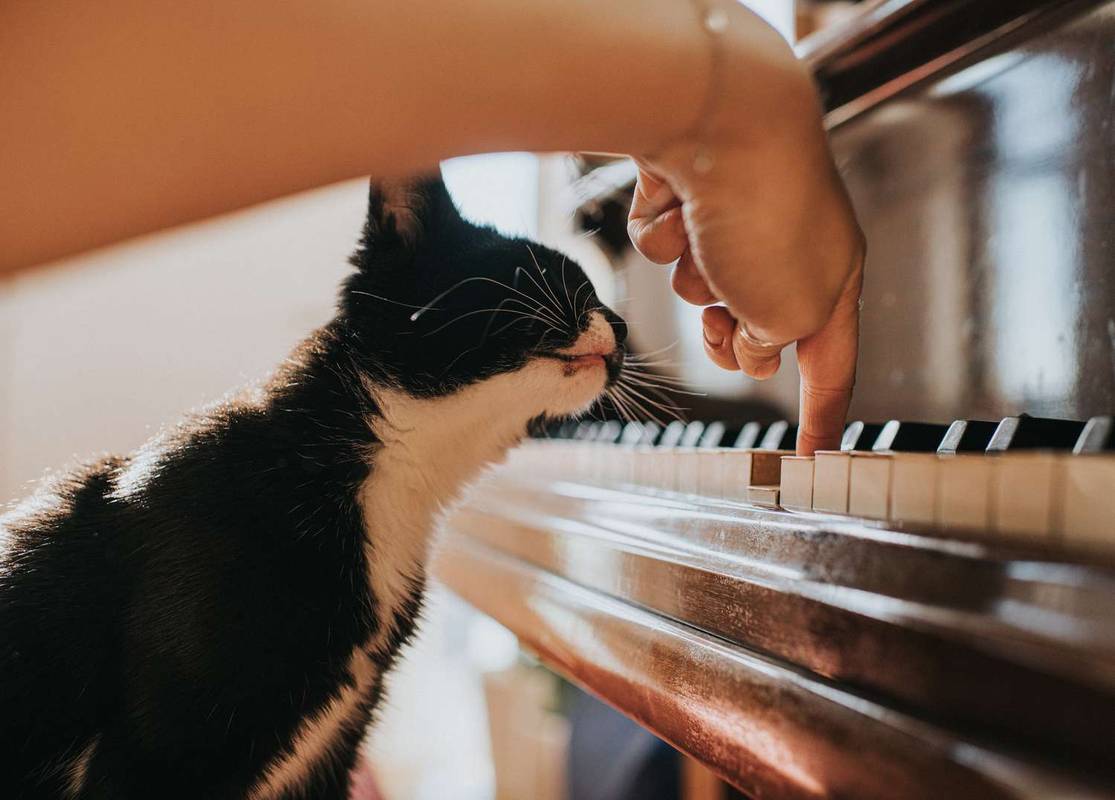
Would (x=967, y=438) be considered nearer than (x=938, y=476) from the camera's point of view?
No

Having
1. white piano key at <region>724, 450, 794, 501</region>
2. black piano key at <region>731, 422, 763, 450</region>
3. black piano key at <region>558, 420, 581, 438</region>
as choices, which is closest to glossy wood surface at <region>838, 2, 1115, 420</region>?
black piano key at <region>731, 422, 763, 450</region>

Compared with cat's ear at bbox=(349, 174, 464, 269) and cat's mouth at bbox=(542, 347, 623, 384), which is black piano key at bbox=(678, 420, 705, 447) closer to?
cat's mouth at bbox=(542, 347, 623, 384)

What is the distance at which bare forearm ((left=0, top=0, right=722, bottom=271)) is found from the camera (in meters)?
0.26

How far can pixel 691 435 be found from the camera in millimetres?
826

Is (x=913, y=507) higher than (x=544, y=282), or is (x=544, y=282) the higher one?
(x=544, y=282)

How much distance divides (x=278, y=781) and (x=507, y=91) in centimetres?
50

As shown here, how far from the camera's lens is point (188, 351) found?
3.96 feet

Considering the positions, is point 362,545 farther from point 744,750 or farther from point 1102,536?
point 1102,536

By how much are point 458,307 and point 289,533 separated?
24cm

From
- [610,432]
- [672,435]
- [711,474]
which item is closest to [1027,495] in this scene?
[711,474]

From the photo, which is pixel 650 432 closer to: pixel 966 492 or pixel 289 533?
pixel 289 533

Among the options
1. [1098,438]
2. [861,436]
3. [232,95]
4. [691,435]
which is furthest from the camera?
[691,435]

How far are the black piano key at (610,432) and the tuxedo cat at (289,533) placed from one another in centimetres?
31

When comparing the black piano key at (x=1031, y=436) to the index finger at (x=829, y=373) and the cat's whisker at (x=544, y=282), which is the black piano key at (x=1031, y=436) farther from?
the cat's whisker at (x=544, y=282)
